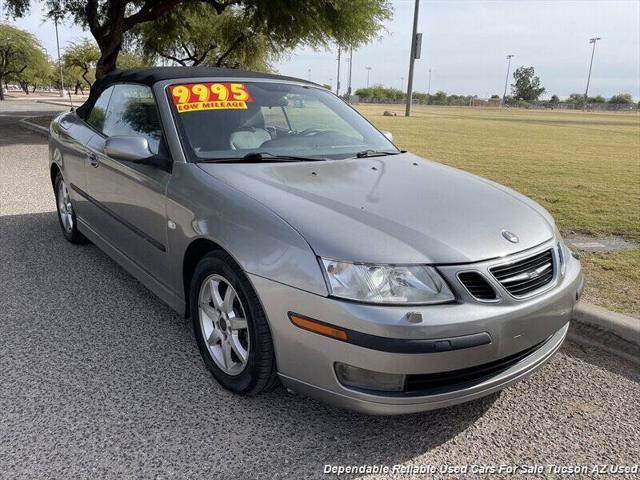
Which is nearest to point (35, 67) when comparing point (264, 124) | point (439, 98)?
point (264, 124)

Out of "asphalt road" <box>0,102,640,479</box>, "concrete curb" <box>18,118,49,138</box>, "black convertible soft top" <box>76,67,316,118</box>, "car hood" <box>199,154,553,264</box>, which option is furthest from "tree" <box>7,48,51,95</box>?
"car hood" <box>199,154,553,264</box>

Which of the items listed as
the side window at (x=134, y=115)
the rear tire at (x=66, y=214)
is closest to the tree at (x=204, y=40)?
the rear tire at (x=66, y=214)

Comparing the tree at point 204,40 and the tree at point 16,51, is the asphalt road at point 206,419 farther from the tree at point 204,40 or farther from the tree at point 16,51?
the tree at point 16,51

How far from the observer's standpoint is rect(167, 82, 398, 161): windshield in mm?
3125

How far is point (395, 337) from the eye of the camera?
204 cm

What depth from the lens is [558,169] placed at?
1049cm

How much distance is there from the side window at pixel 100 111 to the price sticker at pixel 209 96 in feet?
3.73

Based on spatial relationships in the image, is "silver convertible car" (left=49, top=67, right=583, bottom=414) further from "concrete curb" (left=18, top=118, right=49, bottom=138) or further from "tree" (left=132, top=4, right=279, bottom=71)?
"tree" (left=132, top=4, right=279, bottom=71)

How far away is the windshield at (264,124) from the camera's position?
10.3 ft

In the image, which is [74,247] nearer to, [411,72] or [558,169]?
[558,169]

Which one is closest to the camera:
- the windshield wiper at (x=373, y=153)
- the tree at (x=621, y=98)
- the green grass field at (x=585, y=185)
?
the windshield wiper at (x=373, y=153)

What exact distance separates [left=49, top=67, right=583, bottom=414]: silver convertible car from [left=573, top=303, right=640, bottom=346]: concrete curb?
0.78m

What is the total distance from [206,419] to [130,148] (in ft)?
5.12

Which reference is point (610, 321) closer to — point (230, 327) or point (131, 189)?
point (230, 327)
